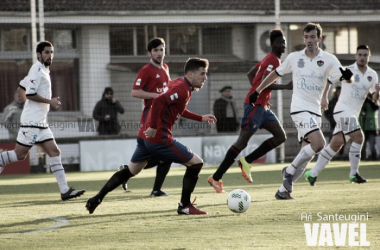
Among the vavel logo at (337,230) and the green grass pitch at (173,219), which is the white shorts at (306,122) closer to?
the green grass pitch at (173,219)

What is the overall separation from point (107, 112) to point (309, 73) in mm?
10806

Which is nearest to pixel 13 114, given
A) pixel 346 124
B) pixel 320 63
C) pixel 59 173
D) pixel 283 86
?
pixel 59 173

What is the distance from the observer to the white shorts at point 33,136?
10.2 m

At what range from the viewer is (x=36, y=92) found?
32.8 feet

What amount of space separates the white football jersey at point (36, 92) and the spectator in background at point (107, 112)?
9.09 m

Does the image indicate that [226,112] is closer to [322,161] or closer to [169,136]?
[322,161]

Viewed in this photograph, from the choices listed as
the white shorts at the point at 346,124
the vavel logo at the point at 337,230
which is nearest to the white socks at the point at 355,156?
the white shorts at the point at 346,124

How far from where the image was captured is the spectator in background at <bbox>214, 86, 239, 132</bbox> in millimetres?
20484

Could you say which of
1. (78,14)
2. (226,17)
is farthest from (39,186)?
(226,17)

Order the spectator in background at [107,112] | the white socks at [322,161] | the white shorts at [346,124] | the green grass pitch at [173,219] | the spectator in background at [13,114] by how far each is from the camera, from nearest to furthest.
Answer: the green grass pitch at [173,219] → the white socks at [322,161] → the white shorts at [346,124] → the spectator in background at [13,114] → the spectator in background at [107,112]

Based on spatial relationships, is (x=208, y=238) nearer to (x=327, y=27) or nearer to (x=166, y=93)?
(x=166, y=93)

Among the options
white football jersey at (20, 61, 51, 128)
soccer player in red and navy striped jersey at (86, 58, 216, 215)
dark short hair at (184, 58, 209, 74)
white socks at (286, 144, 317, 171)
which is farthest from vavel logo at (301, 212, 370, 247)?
white football jersey at (20, 61, 51, 128)

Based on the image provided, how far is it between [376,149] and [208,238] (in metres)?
15.4

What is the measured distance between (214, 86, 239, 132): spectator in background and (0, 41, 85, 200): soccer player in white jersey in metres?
10.6
